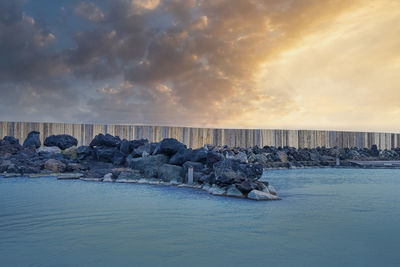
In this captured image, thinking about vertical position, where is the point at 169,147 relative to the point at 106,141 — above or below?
below

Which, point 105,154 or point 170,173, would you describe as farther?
point 105,154

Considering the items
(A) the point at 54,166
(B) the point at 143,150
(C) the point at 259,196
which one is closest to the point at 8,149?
(A) the point at 54,166

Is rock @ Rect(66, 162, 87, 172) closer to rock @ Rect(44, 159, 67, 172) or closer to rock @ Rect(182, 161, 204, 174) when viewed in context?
rock @ Rect(44, 159, 67, 172)

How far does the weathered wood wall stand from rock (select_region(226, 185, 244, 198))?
1923 cm

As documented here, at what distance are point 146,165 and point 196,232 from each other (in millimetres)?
8466

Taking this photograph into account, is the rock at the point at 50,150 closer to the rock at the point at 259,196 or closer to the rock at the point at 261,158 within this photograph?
the rock at the point at 261,158

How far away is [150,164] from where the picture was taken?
12.4m

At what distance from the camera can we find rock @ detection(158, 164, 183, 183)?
1110 cm

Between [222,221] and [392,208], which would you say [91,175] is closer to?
[222,221]

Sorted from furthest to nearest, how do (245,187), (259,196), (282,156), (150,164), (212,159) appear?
(282,156) → (150,164) → (212,159) → (245,187) → (259,196)

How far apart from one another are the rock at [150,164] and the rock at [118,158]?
2.48 meters

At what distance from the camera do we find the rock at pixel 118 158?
1548 centimetres

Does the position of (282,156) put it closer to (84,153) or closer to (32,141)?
(84,153)

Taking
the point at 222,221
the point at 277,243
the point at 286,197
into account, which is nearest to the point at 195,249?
the point at 277,243
